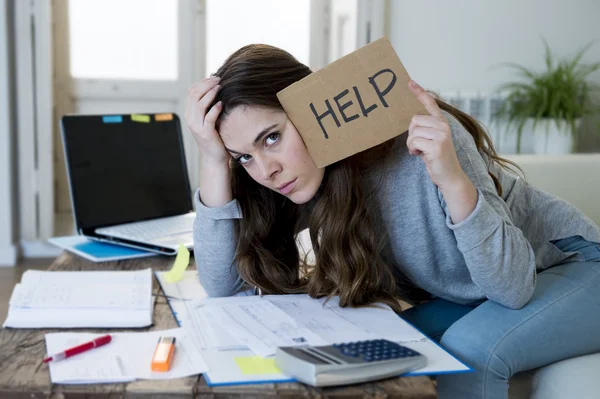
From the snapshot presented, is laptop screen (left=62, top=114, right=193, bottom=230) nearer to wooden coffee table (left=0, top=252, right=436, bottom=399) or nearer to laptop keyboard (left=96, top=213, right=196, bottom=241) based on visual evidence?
laptop keyboard (left=96, top=213, right=196, bottom=241)

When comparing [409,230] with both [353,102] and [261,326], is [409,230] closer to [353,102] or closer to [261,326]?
[353,102]

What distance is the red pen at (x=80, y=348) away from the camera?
91cm

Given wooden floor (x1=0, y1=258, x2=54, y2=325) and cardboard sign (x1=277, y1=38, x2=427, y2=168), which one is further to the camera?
wooden floor (x1=0, y1=258, x2=54, y2=325)

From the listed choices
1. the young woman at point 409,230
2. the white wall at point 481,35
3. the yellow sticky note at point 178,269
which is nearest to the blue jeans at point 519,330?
the young woman at point 409,230

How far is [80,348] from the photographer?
934mm

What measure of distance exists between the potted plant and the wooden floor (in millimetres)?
2560

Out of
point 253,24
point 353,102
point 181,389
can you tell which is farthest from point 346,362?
point 253,24

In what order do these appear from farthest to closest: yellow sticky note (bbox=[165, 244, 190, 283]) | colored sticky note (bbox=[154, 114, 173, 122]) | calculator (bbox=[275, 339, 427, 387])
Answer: colored sticky note (bbox=[154, 114, 173, 122]) < yellow sticky note (bbox=[165, 244, 190, 283]) < calculator (bbox=[275, 339, 427, 387])

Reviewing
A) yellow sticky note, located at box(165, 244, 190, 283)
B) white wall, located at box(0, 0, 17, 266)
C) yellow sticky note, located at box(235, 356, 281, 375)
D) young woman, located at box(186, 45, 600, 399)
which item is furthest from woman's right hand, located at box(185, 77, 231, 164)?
white wall, located at box(0, 0, 17, 266)

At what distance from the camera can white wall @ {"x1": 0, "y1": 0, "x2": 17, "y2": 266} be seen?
11.5ft

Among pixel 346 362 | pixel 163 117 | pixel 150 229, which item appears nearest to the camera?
pixel 346 362

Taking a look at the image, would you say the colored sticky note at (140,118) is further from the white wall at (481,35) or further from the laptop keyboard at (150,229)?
the white wall at (481,35)

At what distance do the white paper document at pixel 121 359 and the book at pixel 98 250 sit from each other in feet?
1.63

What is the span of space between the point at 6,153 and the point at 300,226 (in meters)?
2.67
